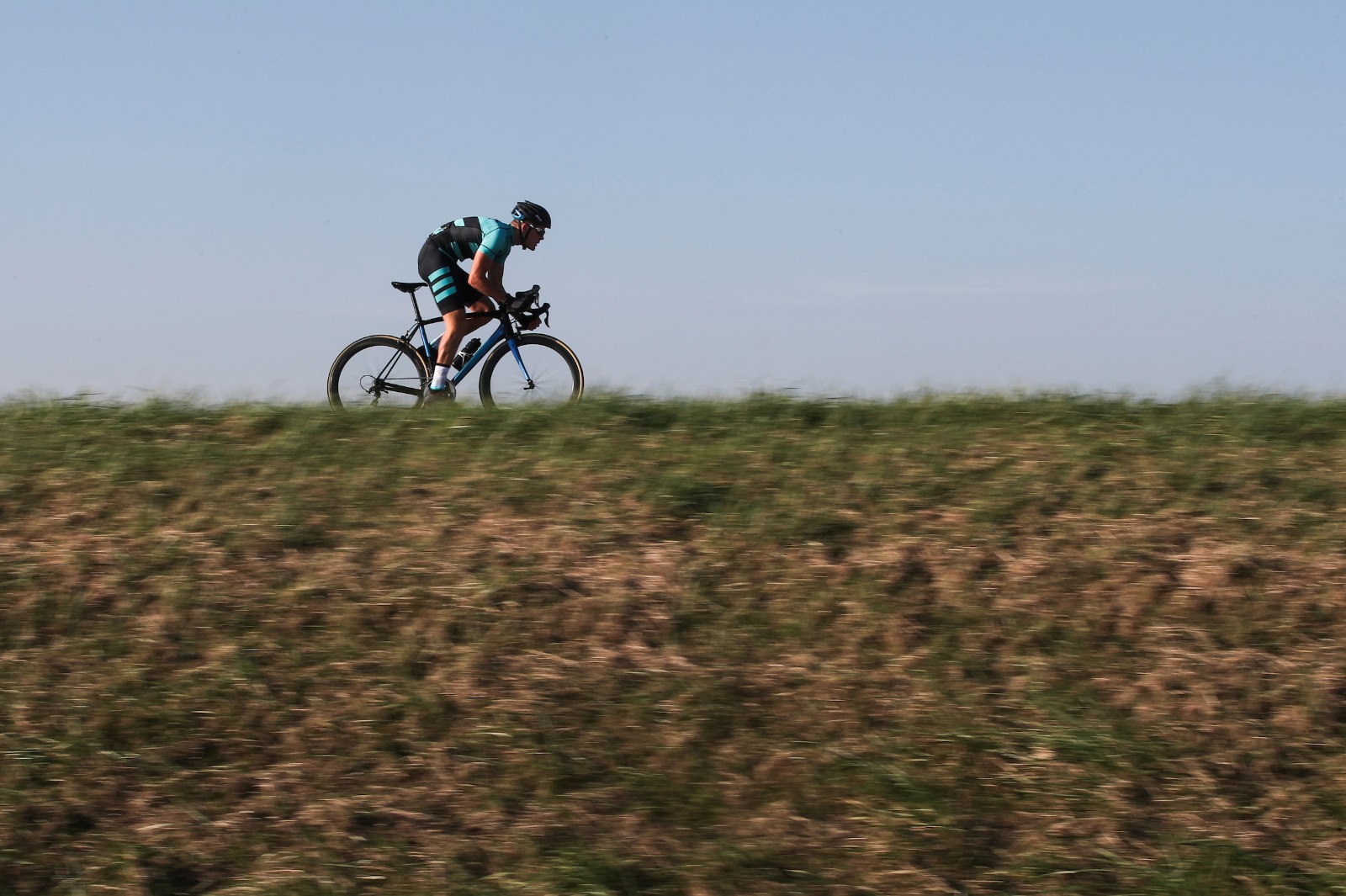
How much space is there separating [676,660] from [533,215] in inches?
248

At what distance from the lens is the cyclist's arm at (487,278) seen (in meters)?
11.3

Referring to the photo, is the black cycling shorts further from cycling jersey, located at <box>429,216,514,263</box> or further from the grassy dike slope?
the grassy dike slope

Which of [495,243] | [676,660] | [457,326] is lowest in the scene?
[676,660]

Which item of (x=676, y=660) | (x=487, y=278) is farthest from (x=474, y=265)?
(x=676, y=660)

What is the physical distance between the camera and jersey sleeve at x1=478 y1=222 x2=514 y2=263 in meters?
11.3

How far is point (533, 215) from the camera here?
38.2 ft

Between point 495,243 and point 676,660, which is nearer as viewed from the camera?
point 676,660

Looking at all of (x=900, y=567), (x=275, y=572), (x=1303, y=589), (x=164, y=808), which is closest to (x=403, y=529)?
(x=275, y=572)

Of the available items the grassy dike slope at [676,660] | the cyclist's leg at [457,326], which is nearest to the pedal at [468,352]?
the cyclist's leg at [457,326]

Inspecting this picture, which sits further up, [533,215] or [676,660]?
[533,215]

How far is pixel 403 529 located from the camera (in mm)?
7078

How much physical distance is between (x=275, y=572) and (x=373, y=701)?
3.77 feet

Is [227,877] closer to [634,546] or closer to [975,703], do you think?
[634,546]

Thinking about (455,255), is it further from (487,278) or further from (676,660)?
(676,660)
